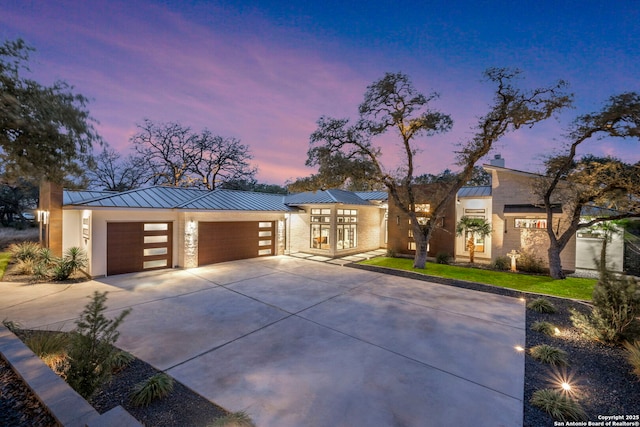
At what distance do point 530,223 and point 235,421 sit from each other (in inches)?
600

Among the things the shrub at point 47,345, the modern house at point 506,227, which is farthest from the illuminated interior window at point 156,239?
the modern house at point 506,227

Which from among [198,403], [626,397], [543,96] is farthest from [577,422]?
[543,96]

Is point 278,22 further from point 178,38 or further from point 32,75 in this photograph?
point 32,75

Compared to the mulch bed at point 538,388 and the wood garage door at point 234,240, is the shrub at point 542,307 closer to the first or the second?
the mulch bed at point 538,388

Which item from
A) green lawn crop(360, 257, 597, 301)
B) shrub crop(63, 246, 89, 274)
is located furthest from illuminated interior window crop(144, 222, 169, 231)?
green lawn crop(360, 257, 597, 301)

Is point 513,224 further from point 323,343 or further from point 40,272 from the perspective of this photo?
point 40,272

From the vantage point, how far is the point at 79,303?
7348 mm

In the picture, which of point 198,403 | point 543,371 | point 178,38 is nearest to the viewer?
point 198,403

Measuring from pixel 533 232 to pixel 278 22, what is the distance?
1502 cm

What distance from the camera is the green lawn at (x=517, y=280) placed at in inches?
361

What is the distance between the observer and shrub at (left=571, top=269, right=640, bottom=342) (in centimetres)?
514

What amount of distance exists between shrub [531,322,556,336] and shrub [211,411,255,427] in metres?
6.58

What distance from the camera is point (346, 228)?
648 inches

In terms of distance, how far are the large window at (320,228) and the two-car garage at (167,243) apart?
2743mm
